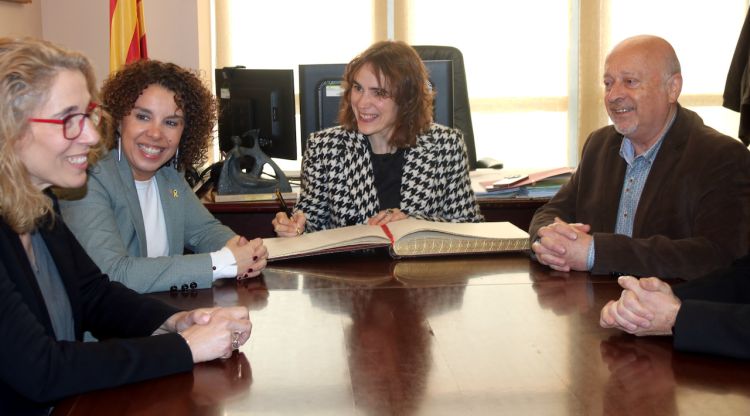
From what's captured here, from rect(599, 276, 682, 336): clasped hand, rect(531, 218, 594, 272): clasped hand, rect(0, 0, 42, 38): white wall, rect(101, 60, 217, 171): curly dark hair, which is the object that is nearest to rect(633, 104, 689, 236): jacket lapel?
rect(531, 218, 594, 272): clasped hand

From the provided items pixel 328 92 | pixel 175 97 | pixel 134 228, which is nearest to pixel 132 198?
pixel 134 228

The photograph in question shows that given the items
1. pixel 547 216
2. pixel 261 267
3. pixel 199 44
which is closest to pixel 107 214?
pixel 261 267

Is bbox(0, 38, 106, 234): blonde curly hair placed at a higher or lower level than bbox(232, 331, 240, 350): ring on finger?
higher

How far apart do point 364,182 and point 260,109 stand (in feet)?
2.94

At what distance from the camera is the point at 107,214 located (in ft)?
7.23

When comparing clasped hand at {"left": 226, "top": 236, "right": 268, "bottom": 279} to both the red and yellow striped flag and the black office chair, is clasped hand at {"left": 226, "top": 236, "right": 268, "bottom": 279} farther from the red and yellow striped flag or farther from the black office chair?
the red and yellow striped flag

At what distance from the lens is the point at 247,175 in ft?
11.6

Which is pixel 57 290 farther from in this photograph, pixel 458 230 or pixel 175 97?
pixel 458 230

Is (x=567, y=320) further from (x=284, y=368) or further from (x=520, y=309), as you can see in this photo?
(x=284, y=368)

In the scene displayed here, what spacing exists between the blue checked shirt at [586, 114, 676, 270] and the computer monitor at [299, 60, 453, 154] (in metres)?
0.97

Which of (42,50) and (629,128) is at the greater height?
(42,50)

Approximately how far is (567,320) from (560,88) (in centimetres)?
426

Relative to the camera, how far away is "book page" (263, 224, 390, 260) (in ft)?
7.59

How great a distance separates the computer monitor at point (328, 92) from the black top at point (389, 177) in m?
0.46
